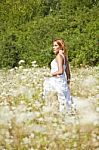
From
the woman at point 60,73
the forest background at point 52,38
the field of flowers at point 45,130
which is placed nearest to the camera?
the field of flowers at point 45,130

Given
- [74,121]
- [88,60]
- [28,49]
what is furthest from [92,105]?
[28,49]

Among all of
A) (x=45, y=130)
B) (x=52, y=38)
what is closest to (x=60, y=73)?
(x=45, y=130)

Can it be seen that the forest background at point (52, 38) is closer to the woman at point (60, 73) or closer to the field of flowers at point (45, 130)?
the woman at point (60, 73)

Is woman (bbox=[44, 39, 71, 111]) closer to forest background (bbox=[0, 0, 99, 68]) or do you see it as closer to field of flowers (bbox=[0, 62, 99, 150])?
field of flowers (bbox=[0, 62, 99, 150])

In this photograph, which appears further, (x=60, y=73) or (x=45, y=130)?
(x=60, y=73)

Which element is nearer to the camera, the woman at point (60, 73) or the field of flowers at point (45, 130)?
the field of flowers at point (45, 130)

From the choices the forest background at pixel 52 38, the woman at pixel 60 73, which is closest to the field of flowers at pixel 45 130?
the woman at pixel 60 73

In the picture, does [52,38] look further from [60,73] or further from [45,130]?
[45,130]

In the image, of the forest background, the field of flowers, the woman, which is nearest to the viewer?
the field of flowers

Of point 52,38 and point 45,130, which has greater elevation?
point 45,130

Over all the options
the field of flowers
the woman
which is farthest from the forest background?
the field of flowers

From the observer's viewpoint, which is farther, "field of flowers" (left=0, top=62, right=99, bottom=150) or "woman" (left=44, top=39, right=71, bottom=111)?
"woman" (left=44, top=39, right=71, bottom=111)

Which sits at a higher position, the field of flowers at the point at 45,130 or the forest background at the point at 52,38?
the field of flowers at the point at 45,130

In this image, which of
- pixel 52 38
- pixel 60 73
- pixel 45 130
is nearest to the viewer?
pixel 45 130
